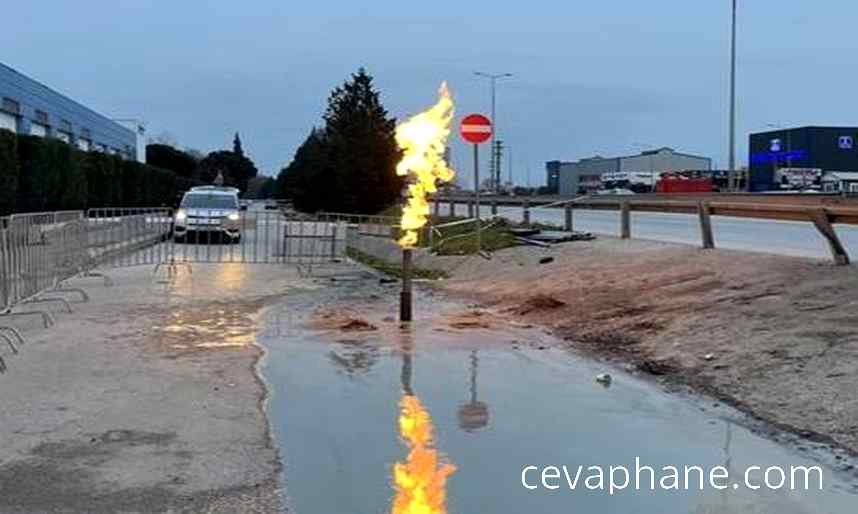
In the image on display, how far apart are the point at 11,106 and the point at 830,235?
46966 mm

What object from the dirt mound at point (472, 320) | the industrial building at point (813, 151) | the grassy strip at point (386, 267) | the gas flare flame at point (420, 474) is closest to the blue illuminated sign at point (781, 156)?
the industrial building at point (813, 151)

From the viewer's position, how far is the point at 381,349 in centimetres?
1151

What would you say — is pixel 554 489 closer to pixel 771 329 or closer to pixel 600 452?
pixel 600 452

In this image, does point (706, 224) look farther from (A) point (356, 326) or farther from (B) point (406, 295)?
(A) point (356, 326)

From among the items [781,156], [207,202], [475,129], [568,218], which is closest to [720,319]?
[475,129]

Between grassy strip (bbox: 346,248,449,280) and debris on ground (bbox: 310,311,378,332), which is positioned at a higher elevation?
grassy strip (bbox: 346,248,449,280)

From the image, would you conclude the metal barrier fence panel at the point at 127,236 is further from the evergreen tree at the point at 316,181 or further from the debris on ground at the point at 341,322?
the evergreen tree at the point at 316,181

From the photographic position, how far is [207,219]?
33.3 m

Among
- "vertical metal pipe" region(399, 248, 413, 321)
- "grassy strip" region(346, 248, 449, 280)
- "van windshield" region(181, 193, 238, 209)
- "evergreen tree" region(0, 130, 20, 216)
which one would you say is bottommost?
"grassy strip" region(346, 248, 449, 280)

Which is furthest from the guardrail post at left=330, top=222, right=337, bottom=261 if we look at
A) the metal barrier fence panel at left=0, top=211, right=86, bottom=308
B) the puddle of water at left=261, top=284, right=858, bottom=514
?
the puddle of water at left=261, top=284, right=858, bottom=514

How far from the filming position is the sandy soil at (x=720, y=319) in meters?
8.25

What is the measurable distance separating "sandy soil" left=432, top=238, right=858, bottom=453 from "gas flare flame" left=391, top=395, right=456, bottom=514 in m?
2.65

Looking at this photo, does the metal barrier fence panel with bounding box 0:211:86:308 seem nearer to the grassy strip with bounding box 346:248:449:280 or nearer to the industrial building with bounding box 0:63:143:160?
the grassy strip with bounding box 346:248:449:280

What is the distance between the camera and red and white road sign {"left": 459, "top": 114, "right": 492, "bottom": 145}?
73.6 ft
